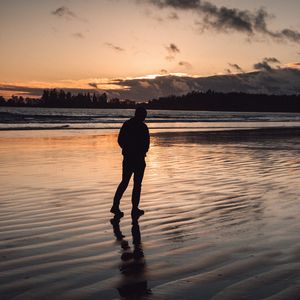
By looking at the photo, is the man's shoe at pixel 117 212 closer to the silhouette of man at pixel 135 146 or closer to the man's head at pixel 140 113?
the silhouette of man at pixel 135 146

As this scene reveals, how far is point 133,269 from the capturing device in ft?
16.1

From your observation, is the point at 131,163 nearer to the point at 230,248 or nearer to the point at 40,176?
the point at 230,248

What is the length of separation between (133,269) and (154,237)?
148cm

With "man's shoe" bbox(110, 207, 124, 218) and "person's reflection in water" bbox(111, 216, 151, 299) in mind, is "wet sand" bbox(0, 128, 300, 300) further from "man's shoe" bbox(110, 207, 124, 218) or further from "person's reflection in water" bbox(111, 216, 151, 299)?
"man's shoe" bbox(110, 207, 124, 218)

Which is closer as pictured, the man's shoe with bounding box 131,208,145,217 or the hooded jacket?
the man's shoe with bounding box 131,208,145,217

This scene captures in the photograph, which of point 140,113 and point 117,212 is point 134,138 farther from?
point 117,212

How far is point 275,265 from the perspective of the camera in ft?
16.4

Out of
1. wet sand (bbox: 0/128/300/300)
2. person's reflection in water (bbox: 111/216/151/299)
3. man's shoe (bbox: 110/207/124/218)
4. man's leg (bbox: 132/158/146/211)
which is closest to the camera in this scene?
person's reflection in water (bbox: 111/216/151/299)

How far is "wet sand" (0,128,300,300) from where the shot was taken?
4.34 metres

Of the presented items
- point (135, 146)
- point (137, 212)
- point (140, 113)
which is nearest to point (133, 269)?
point (137, 212)

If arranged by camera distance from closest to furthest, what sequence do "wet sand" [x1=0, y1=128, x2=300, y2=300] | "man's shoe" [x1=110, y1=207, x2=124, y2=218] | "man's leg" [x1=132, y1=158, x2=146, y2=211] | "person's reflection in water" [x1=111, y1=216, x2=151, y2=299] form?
"person's reflection in water" [x1=111, y1=216, x2=151, y2=299] < "wet sand" [x1=0, y1=128, x2=300, y2=300] < "man's shoe" [x1=110, y1=207, x2=124, y2=218] < "man's leg" [x1=132, y1=158, x2=146, y2=211]

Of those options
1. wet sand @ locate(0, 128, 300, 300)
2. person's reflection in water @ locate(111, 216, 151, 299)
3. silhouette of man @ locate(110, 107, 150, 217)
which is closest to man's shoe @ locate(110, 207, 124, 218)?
wet sand @ locate(0, 128, 300, 300)

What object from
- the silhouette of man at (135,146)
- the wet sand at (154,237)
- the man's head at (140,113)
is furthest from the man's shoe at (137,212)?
the man's head at (140,113)

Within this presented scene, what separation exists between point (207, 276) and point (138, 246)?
4.82 ft
